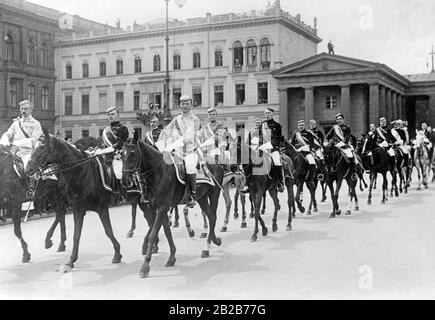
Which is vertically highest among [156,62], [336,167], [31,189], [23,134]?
[156,62]

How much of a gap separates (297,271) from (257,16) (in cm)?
4265

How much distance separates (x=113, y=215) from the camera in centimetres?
1650

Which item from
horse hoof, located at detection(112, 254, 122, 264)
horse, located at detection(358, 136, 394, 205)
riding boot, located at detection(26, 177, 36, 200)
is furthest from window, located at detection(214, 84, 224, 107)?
horse hoof, located at detection(112, 254, 122, 264)

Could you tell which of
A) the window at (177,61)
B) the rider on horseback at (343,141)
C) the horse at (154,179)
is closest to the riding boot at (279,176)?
the rider on horseback at (343,141)

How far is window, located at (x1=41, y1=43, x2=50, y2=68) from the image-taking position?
4847 cm

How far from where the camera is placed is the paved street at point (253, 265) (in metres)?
7.38

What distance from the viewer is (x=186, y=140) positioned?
981cm

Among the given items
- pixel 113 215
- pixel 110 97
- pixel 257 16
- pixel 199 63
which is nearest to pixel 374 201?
pixel 113 215

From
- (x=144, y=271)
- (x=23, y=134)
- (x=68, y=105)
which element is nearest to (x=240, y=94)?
(x=68, y=105)

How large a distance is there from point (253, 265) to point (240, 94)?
46.1m

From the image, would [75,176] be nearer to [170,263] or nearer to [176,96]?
[170,263]

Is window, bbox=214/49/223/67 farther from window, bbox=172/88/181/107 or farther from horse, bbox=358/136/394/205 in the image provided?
horse, bbox=358/136/394/205

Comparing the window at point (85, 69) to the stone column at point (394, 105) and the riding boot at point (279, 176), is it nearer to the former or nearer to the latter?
the stone column at point (394, 105)

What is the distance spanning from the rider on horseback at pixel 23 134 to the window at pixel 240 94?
146ft
